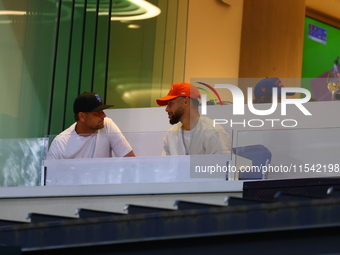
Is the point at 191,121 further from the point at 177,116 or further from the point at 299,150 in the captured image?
the point at 299,150

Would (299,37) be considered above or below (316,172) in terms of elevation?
above

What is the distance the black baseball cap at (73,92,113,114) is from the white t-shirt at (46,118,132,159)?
643 mm

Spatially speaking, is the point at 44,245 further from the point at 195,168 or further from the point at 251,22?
the point at 251,22

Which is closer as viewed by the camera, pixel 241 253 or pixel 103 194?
pixel 241 253

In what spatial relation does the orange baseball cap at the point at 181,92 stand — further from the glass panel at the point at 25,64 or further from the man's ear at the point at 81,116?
the glass panel at the point at 25,64

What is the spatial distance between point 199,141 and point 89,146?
0.73m

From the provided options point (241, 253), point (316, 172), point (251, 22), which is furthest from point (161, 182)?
point (251, 22)

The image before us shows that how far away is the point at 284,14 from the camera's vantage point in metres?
11.4

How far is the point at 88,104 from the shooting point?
589cm

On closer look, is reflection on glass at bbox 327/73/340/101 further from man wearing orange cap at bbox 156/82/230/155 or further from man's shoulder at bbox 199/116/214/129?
man's shoulder at bbox 199/116/214/129

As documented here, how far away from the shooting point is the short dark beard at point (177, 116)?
18.1ft

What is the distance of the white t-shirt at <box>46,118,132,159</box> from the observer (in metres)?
4.89

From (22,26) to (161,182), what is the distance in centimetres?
387

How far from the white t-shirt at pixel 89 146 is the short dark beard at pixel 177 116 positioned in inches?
24.9
